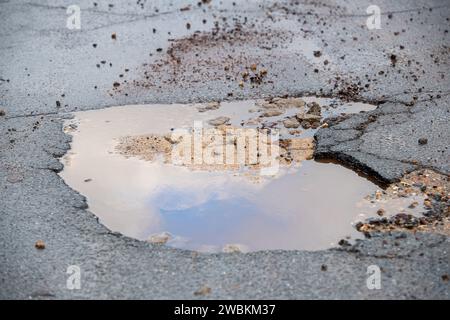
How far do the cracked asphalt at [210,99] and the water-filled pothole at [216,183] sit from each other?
0.65ft

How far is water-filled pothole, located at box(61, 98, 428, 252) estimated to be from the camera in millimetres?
4660

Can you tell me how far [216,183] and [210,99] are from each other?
1851 mm

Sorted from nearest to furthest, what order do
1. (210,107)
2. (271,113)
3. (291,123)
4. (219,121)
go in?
(291,123) < (219,121) < (271,113) < (210,107)

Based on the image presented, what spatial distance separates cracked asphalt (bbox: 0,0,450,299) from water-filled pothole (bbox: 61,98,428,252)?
0.65 feet

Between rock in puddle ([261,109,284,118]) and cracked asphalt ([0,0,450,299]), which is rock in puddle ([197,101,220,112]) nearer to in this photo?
cracked asphalt ([0,0,450,299])

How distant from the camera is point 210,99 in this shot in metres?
6.85

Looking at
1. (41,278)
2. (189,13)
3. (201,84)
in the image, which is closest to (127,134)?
(201,84)

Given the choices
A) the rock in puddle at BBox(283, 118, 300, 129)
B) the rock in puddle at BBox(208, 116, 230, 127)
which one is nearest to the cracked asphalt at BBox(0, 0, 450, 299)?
the rock in puddle at BBox(283, 118, 300, 129)

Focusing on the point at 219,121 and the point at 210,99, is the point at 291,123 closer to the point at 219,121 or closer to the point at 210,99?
the point at 219,121

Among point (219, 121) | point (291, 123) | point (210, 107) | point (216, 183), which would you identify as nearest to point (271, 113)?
point (291, 123)

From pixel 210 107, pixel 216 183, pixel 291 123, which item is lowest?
pixel 216 183

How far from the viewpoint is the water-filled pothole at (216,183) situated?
466 cm

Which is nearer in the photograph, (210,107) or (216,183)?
(216,183)
